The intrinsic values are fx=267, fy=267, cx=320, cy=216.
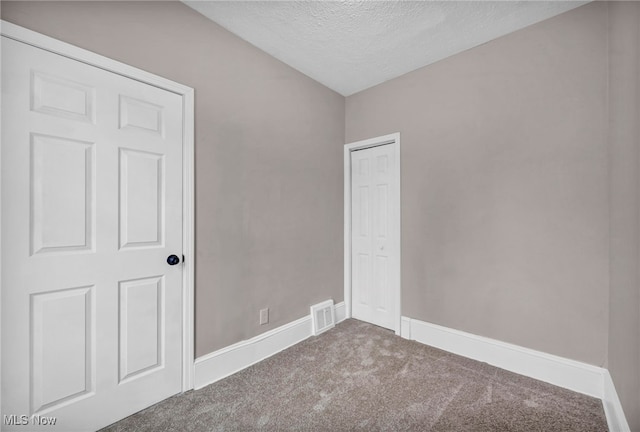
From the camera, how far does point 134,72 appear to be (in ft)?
5.30

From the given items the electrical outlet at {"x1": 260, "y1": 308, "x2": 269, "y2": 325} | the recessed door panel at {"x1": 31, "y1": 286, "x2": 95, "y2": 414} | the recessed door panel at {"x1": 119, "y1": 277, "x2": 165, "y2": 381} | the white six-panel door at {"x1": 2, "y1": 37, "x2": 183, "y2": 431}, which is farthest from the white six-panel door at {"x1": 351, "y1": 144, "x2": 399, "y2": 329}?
the recessed door panel at {"x1": 31, "y1": 286, "x2": 95, "y2": 414}

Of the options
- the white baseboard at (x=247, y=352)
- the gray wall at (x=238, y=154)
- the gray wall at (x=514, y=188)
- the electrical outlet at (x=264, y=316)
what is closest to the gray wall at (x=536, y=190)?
the gray wall at (x=514, y=188)

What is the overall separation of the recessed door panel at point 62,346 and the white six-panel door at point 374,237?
239 cm

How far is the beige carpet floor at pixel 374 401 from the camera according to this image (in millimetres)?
1537

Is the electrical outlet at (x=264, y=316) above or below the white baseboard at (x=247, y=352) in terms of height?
above

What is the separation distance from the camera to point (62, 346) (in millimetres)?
1383

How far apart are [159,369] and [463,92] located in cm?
317

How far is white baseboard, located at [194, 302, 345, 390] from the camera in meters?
1.91

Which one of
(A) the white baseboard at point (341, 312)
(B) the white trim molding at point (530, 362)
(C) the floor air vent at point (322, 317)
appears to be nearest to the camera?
(B) the white trim molding at point (530, 362)

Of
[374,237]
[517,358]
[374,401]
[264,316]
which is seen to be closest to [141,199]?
[264,316]

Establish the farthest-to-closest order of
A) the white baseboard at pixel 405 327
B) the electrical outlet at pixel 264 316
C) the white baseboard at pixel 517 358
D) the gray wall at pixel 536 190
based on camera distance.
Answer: the white baseboard at pixel 405 327
the electrical outlet at pixel 264 316
the white baseboard at pixel 517 358
the gray wall at pixel 536 190

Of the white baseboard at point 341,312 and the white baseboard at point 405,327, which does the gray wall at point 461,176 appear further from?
the white baseboard at point 341,312

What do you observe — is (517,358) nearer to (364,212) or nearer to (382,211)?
(382,211)

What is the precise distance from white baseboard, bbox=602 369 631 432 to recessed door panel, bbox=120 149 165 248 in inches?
108
